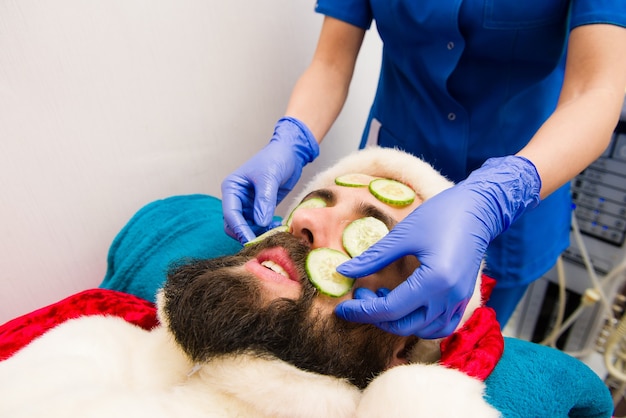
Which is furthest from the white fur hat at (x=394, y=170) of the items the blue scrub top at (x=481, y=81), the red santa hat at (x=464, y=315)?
the blue scrub top at (x=481, y=81)

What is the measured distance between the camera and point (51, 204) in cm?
131

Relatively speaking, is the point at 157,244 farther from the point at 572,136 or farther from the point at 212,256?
the point at 572,136

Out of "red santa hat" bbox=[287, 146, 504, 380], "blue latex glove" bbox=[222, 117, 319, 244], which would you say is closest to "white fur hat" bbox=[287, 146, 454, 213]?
"red santa hat" bbox=[287, 146, 504, 380]

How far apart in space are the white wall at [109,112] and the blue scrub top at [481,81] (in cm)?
41

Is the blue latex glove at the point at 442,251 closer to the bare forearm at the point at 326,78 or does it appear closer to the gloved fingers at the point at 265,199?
the gloved fingers at the point at 265,199

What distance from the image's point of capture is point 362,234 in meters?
1.02

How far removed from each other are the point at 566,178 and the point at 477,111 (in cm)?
39

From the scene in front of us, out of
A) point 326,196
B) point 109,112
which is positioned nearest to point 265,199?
point 326,196

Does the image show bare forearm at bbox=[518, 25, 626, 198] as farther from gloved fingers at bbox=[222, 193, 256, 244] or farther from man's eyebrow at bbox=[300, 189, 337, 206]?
gloved fingers at bbox=[222, 193, 256, 244]

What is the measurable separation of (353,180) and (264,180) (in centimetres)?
27

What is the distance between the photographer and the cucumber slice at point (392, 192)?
1091 mm

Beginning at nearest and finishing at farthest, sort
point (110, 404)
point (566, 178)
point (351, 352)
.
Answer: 1. point (110, 404)
2. point (351, 352)
3. point (566, 178)

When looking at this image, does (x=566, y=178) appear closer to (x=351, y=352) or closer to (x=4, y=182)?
(x=351, y=352)

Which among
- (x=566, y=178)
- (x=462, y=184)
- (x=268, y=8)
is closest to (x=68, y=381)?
(x=462, y=184)
